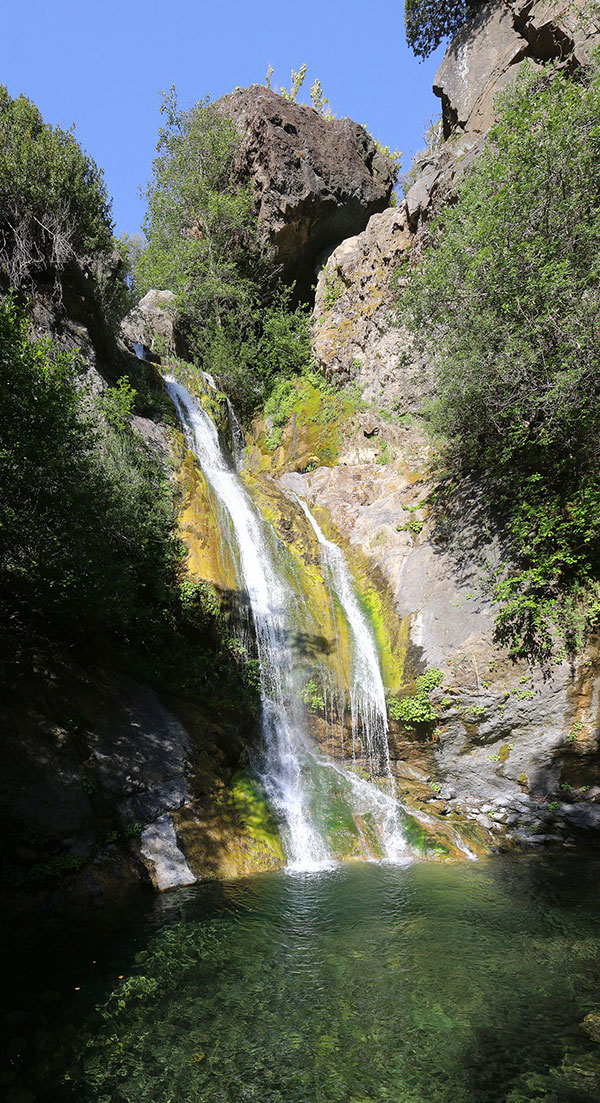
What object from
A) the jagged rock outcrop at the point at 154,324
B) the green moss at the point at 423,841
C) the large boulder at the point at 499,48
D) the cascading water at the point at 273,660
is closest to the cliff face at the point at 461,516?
the large boulder at the point at 499,48

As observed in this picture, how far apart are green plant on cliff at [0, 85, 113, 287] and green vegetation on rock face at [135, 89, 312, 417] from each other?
27.0ft

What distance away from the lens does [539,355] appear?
1002 centimetres

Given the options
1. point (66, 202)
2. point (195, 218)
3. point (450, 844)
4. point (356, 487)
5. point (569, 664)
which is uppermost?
point (195, 218)

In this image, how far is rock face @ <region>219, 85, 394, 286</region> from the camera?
Answer: 2322 centimetres

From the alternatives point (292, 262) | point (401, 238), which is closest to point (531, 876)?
point (401, 238)

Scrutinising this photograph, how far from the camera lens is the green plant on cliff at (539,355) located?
31.1 ft

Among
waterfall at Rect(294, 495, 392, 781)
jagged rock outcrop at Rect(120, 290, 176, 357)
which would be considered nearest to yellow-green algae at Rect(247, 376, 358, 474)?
jagged rock outcrop at Rect(120, 290, 176, 357)

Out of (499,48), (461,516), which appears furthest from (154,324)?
(461,516)

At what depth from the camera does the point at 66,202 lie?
13.1 meters

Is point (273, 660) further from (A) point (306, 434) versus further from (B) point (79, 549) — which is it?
(A) point (306, 434)

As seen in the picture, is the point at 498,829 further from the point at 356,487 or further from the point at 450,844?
the point at 356,487

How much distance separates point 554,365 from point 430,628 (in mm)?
5902

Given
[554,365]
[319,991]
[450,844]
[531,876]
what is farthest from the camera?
[554,365]

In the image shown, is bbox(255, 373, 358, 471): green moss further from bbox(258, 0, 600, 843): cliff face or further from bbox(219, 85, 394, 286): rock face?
bbox(219, 85, 394, 286): rock face
